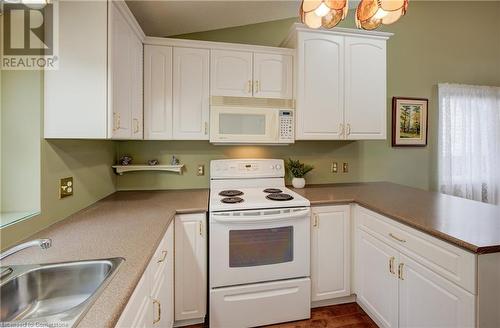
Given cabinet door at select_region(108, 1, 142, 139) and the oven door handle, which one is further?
the oven door handle

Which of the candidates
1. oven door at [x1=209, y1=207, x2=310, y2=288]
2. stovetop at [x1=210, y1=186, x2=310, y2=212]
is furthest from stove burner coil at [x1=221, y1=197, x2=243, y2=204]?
oven door at [x1=209, y1=207, x2=310, y2=288]

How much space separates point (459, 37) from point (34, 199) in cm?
442

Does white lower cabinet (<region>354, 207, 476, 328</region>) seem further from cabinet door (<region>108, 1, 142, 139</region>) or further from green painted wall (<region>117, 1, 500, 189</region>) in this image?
cabinet door (<region>108, 1, 142, 139</region>)

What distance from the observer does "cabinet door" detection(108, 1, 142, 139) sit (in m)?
1.37

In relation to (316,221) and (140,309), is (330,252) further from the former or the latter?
(140,309)

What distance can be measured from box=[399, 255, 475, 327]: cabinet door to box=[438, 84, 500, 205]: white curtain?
1960 mm

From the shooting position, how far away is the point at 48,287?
0.95m

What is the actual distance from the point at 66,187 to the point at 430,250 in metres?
2.09

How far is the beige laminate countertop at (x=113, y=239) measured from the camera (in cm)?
75

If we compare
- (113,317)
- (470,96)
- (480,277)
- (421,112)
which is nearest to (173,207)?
(113,317)

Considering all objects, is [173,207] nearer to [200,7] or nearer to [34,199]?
[34,199]

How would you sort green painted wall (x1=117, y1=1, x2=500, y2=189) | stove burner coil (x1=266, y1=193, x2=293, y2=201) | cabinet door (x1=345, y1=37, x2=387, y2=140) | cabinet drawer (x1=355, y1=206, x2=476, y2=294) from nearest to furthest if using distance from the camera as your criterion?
cabinet drawer (x1=355, y1=206, x2=476, y2=294) < stove burner coil (x1=266, y1=193, x2=293, y2=201) < cabinet door (x1=345, y1=37, x2=387, y2=140) < green painted wall (x1=117, y1=1, x2=500, y2=189)

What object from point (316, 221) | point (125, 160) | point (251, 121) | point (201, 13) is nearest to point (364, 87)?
point (251, 121)

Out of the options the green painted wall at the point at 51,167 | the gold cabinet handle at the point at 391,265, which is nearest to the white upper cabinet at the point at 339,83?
the gold cabinet handle at the point at 391,265
